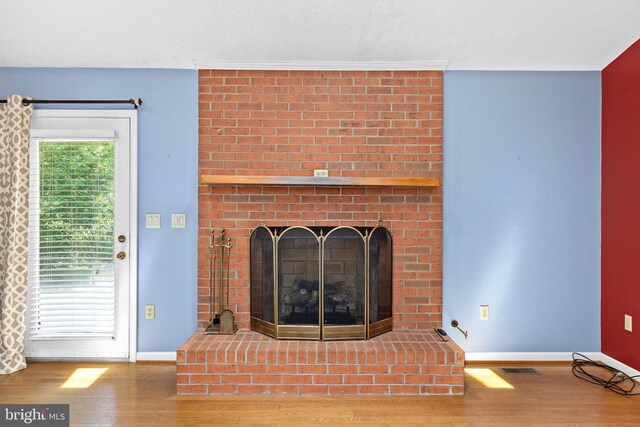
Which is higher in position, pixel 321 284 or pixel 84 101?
pixel 84 101

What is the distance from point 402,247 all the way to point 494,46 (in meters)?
1.53

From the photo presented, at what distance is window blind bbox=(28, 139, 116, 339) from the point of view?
2924 mm

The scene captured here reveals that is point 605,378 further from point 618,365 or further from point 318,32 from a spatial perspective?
point 318,32

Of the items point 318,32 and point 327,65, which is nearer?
point 318,32

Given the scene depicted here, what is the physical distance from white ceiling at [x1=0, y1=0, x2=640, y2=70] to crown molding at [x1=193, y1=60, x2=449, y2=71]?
5 centimetres

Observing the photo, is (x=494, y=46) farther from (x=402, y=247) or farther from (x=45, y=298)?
(x=45, y=298)

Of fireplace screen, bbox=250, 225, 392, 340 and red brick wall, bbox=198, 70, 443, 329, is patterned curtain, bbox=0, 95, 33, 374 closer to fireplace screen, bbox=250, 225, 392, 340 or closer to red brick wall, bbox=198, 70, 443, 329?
red brick wall, bbox=198, 70, 443, 329

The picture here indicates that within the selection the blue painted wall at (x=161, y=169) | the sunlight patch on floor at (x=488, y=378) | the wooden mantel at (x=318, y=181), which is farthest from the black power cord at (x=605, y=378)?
the blue painted wall at (x=161, y=169)

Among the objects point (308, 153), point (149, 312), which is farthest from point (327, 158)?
point (149, 312)

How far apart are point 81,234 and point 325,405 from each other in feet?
7.11

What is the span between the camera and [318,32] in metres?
2.50

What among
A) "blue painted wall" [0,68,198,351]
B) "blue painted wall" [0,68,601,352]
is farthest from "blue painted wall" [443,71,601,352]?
"blue painted wall" [0,68,198,351]

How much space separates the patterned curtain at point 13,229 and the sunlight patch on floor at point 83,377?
0.43 metres

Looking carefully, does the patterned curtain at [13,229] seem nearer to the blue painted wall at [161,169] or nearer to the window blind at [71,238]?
the window blind at [71,238]
